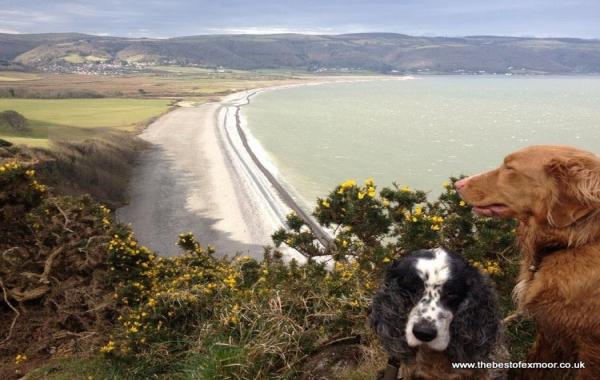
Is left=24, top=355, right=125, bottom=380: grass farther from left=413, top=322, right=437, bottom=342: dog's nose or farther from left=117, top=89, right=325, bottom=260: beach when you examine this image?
left=117, top=89, right=325, bottom=260: beach

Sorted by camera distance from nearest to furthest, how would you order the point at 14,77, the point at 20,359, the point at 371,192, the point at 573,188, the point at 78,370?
1. the point at 573,188
2. the point at 371,192
3. the point at 78,370
4. the point at 20,359
5. the point at 14,77

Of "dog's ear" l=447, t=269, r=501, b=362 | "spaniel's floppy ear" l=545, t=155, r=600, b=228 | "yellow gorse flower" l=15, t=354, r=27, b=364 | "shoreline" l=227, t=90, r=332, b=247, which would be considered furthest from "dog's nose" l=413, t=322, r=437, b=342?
"shoreline" l=227, t=90, r=332, b=247

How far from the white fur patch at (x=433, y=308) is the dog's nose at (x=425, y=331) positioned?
15 mm

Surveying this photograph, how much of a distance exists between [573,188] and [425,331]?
117 centimetres

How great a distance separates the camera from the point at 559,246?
114 inches

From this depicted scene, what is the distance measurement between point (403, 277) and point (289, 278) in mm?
4024

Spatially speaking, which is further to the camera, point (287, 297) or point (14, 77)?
point (14, 77)

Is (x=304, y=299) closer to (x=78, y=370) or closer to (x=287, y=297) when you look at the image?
(x=287, y=297)

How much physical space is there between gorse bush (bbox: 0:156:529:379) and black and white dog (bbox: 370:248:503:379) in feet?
4.92

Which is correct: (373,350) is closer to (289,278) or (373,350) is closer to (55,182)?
(289,278)

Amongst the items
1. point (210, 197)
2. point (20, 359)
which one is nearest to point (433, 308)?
point (20, 359)

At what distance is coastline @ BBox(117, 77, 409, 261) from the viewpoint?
20641 mm

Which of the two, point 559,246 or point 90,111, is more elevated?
point 559,246

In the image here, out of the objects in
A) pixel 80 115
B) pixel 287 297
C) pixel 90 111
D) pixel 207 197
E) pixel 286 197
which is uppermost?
pixel 287 297
